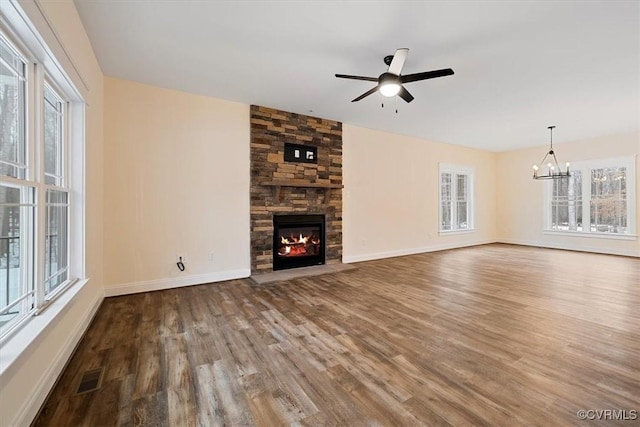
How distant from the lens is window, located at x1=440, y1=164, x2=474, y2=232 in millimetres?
7772

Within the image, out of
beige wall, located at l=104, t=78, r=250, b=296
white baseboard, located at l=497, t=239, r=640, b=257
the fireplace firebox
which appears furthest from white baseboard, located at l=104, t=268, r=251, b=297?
white baseboard, located at l=497, t=239, r=640, b=257

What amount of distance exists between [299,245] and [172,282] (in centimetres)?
219

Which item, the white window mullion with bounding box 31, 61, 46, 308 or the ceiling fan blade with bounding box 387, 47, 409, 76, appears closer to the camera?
the white window mullion with bounding box 31, 61, 46, 308

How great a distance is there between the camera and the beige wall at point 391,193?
19.5 ft

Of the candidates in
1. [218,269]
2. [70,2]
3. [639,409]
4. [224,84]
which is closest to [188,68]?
[224,84]

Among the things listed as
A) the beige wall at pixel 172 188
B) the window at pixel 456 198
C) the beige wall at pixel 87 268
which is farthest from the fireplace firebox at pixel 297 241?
the window at pixel 456 198

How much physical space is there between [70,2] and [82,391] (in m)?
2.90

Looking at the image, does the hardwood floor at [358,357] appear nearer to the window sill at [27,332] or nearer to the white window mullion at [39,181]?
the window sill at [27,332]

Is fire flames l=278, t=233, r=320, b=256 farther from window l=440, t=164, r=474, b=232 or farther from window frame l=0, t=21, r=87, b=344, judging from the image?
window l=440, t=164, r=474, b=232

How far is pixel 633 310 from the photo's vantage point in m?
3.15

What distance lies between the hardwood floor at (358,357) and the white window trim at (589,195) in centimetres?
379

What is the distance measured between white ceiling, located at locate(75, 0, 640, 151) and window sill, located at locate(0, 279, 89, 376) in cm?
244

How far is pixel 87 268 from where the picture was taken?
9.30ft

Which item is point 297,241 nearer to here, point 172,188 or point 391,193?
point 172,188
